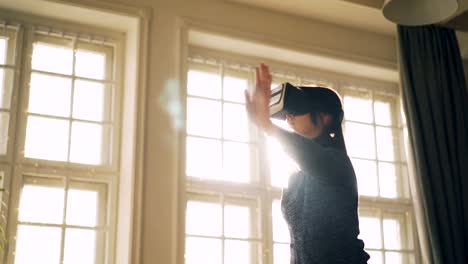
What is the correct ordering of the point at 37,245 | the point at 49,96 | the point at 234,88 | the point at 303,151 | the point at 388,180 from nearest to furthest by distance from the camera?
the point at 303,151, the point at 37,245, the point at 49,96, the point at 234,88, the point at 388,180

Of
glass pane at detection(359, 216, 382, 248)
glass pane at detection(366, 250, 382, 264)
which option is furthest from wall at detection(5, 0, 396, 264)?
glass pane at detection(366, 250, 382, 264)

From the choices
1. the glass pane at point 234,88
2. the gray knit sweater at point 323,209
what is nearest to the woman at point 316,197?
the gray knit sweater at point 323,209

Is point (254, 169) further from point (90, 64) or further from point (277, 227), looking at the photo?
point (90, 64)

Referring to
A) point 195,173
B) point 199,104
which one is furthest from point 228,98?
point 195,173

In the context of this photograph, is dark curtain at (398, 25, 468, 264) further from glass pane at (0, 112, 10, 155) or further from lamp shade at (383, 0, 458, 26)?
glass pane at (0, 112, 10, 155)

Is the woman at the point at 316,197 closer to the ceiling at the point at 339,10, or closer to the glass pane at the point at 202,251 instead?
the glass pane at the point at 202,251

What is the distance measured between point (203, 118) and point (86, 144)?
0.73m

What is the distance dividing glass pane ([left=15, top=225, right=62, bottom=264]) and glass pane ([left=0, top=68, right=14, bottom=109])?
0.66 metres

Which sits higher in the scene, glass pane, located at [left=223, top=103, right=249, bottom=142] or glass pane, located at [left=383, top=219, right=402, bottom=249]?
glass pane, located at [left=223, top=103, right=249, bottom=142]

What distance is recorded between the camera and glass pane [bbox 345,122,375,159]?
4707 millimetres

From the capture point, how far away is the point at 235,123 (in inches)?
172

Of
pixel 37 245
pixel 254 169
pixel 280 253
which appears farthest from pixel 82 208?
pixel 280 253

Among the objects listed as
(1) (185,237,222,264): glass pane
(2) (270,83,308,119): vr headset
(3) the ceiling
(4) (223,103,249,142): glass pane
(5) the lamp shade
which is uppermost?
(3) the ceiling

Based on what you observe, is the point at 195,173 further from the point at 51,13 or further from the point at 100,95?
the point at 51,13
